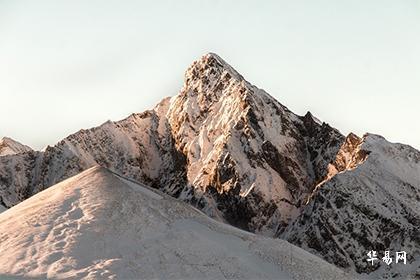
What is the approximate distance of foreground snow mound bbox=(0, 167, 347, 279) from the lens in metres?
45.0

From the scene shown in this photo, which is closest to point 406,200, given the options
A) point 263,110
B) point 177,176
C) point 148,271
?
point 263,110

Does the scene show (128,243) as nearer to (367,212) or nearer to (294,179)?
(367,212)

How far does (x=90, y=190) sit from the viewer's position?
57875mm

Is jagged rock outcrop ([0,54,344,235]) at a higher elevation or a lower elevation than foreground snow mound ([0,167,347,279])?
higher

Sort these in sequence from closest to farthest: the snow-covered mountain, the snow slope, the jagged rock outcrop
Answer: the snow slope < the snow-covered mountain < the jagged rock outcrop

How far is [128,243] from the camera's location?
48562 millimetres

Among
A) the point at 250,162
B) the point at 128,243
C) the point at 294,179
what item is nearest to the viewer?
the point at 128,243

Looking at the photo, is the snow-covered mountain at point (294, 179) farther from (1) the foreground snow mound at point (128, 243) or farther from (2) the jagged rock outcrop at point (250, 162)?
(1) the foreground snow mound at point (128, 243)

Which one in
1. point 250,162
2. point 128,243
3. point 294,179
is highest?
point 250,162

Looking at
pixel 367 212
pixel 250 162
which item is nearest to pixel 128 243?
pixel 367 212

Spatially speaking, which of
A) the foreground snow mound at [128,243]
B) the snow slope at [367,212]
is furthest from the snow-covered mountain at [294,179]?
the foreground snow mound at [128,243]

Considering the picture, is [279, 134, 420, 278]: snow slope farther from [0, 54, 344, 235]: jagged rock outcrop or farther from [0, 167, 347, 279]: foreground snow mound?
[0, 167, 347, 279]: foreground snow mound

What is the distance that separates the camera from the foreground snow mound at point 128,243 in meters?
45.0

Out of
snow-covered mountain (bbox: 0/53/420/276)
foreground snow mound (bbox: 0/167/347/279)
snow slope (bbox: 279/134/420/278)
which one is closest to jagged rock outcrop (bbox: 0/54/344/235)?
snow-covered mountain (bbox: 0/53/420/276)
